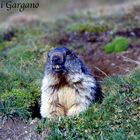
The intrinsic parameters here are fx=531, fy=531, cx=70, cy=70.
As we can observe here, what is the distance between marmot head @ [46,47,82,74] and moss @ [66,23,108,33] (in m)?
4.70

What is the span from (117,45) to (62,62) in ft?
12.5

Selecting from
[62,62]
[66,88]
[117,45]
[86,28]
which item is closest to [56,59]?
[62,62]

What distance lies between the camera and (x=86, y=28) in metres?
11.8

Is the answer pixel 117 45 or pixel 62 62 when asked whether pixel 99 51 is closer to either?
pixel 117 45

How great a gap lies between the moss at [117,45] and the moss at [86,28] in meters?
1.16

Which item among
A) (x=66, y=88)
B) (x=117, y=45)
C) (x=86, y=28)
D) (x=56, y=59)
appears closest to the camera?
(x=56, y=59)

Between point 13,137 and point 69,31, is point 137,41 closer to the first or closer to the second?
point 69,31

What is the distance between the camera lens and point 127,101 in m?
6.66

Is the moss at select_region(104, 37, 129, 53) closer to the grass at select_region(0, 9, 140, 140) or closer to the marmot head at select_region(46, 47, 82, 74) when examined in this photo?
the grass at select_region(0, 9, 140, 140)

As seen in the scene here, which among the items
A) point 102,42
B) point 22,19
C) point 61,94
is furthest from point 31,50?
point 22,19

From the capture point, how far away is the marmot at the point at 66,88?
6754mm

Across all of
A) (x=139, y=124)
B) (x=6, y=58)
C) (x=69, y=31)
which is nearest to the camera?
(x=139, y=124)

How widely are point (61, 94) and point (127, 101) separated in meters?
0.85

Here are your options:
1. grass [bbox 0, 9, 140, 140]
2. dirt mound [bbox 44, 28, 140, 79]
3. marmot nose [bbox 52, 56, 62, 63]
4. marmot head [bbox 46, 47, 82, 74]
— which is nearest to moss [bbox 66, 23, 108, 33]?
dirt mound [bbox 44, 28, 140, 79]
